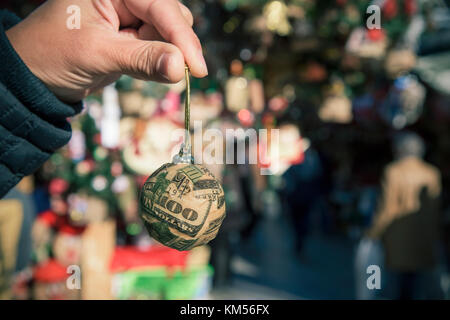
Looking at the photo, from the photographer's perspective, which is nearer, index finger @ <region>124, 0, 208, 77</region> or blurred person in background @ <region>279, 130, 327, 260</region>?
index finger @ <region>124, 0, 208, 77</region>

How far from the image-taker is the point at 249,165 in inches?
237

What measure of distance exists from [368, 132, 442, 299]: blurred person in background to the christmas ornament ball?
3.07 meters

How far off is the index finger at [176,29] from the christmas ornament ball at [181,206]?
31cm

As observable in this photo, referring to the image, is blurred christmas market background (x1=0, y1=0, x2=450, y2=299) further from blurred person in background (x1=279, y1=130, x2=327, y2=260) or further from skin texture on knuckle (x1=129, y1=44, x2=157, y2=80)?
skin texture on knuckle (x1=129, y1=44, x2=157, y2=80)

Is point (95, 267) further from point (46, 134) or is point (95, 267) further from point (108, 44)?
point (108, 44)

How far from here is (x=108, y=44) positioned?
3.90ft

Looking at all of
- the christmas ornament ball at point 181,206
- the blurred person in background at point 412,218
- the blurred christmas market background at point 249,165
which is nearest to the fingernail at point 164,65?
the christmas ornament ball at point 181,206

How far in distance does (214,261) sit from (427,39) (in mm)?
4835

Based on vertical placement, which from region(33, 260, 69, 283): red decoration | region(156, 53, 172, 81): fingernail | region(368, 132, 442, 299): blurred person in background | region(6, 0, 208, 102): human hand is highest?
region(6, 0, 208, 102): human hand

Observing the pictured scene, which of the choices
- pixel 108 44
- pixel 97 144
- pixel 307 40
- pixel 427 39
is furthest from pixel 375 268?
pixel 427 39

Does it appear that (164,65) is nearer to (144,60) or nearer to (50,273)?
(144,60)

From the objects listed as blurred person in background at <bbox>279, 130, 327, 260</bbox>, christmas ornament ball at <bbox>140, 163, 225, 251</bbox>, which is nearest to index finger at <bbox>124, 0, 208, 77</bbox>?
christmas ornament ball at <bbox>140, 163, 225, 251</bbox>

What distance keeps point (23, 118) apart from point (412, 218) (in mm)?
3576

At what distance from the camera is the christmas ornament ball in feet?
3.87
